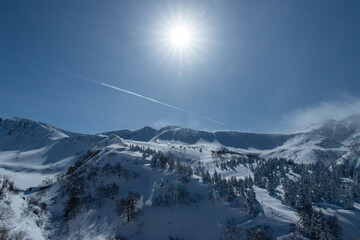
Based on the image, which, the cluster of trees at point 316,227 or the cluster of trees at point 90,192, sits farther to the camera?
the cluster of trees at point 90,192

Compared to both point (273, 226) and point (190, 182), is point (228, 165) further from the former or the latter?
point (273, 226)

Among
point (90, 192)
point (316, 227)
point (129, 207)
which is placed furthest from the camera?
point (90, 192)

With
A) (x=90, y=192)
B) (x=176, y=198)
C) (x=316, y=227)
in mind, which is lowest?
(x=90, y=192)

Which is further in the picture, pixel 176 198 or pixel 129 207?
pixel 176 198

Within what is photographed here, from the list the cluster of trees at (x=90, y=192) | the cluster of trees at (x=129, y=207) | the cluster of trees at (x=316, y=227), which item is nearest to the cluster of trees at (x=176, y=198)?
the cluster of trees at (x=129, y=207)

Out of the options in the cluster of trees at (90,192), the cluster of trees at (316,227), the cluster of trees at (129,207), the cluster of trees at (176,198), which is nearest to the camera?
the cluster of trees at (316,227)

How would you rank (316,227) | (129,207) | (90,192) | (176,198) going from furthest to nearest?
(90,192) → (176,198) → (129,207) → (316,227)

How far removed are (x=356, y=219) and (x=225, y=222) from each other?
51.2 m

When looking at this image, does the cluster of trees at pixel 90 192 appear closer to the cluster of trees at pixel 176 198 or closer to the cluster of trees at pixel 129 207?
the cluster of trees at pixel 129 207

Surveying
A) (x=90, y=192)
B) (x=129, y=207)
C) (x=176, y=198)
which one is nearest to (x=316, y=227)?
(x=176, y=198)

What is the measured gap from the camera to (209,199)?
76375mm

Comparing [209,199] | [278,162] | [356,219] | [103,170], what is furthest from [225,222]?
[278,162]

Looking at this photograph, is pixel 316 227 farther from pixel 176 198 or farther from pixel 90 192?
pixel 90 192

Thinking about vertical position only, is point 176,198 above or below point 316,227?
below
